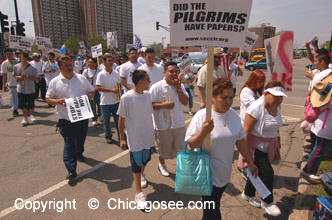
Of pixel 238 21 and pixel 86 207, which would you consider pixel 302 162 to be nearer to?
pixel 238 21

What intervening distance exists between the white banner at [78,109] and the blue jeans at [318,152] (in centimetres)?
367

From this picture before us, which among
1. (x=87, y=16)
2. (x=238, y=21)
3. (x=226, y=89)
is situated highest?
(x=87, y=16)

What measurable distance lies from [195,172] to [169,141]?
1.44 meters

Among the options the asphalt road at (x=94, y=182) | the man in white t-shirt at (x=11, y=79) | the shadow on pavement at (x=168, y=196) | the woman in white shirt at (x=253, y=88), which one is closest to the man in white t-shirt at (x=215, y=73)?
the woman in white shirt at (x=253, y=88)

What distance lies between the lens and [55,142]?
563cm

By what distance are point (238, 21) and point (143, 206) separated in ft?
8.45

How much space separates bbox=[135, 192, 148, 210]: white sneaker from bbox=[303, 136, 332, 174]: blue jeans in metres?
2.60

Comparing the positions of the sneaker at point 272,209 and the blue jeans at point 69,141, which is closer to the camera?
the sneaker at point 272,209

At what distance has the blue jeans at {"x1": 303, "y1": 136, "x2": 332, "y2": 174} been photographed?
3.32 meters

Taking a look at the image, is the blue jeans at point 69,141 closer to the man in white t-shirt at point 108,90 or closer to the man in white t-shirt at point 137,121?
the man in white t-shirt at point 137,121

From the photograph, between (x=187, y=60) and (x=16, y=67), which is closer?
(x=187, y=60)

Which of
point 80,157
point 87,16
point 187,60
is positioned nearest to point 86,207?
point 80,157

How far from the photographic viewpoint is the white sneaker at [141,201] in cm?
304

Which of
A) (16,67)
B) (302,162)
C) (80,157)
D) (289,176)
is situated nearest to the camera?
(289,176)
